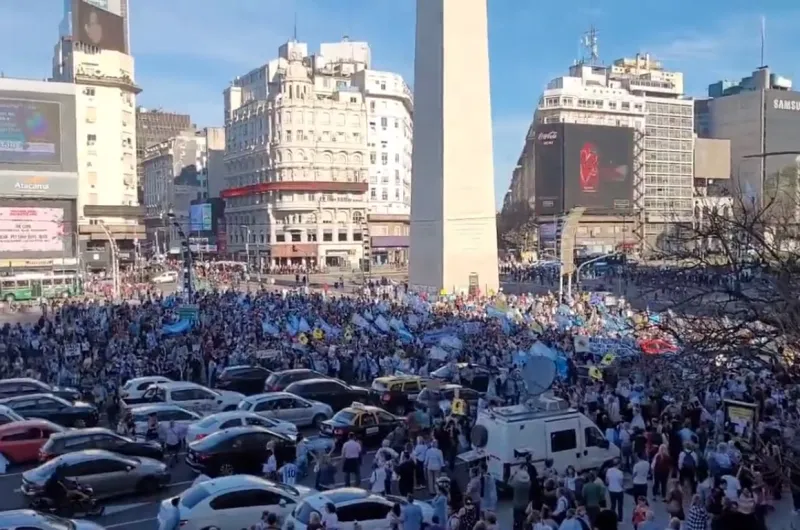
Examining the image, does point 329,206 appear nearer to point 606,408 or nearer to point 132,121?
point 132,121

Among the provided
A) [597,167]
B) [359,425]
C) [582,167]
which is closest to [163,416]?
[359,425]

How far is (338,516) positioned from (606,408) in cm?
784

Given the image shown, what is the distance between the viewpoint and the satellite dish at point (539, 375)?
48.3 feet

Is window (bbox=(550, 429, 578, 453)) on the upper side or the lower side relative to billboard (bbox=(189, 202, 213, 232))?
lower

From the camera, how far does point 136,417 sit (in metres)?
16.9

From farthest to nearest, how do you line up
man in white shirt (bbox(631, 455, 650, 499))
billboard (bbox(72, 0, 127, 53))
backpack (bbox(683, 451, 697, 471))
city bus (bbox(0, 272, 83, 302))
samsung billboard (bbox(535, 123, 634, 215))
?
billboard (bbox(72, 0, 127, 53)) < samsung billboard (bbox(535, 123, 634, 215)) < city bus (bbox(0, 272, 83, 302)) < backpack (bbox(683, 451, 697, 471)) < man in white shirt (bbox(631, 455, 650, 499))

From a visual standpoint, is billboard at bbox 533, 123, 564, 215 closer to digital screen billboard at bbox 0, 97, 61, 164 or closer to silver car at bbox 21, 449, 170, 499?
digital screen billboard at bbox 0, 97, 61, 164

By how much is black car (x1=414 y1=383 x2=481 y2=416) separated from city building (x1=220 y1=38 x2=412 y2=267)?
70.4 meters

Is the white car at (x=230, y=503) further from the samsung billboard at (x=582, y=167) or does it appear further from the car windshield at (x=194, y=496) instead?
the samsung billboard at (x=582, y=167)

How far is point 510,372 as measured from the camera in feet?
69.5


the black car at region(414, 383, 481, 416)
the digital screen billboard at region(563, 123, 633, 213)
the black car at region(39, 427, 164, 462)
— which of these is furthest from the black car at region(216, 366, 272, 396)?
the digital screen billboard at region(563, 123, 633, 213)

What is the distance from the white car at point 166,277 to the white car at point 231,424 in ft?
172

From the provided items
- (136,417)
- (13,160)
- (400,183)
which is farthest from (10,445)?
(400,183)

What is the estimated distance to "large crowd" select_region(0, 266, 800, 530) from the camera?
11.1 m
